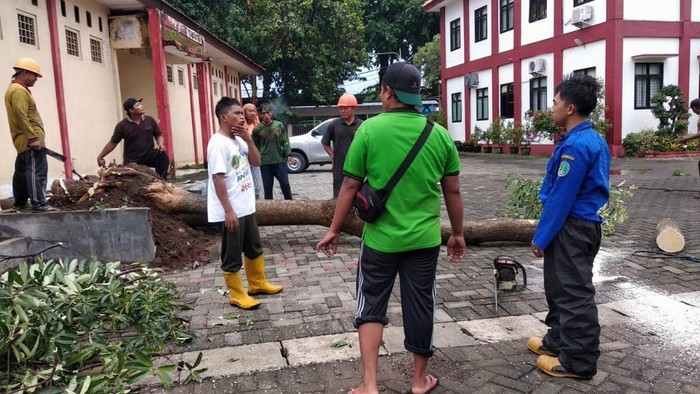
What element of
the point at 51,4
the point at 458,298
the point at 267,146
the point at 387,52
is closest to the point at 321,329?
the point at 458,298

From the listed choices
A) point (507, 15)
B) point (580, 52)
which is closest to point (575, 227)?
point (580, 52)

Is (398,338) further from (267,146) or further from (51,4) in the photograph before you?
(51,4)

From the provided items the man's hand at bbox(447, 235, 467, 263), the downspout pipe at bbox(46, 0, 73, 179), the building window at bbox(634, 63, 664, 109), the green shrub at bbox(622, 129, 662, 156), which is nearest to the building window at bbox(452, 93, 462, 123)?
the building window at bbox(634, 63, 664, 109)

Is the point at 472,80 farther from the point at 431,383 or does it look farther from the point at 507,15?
the point at 431,383

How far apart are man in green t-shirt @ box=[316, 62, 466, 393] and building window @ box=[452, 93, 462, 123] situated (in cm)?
2579

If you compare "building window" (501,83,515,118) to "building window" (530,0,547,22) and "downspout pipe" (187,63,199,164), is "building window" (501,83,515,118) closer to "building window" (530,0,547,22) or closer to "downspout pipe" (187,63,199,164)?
"building window" (530,0,547,22)

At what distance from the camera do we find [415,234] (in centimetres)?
279

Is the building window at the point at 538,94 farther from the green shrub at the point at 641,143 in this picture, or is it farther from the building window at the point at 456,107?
the building window at the point at 456,107

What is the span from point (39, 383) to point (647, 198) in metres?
9.63

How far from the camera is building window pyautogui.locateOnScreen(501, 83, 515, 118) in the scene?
76.7ft

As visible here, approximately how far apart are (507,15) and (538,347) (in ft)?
73.4

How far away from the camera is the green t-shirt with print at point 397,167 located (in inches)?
109

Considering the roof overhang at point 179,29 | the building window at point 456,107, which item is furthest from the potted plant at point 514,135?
the roof overhang at point 179,29

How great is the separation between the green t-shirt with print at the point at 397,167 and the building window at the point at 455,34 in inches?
1019
